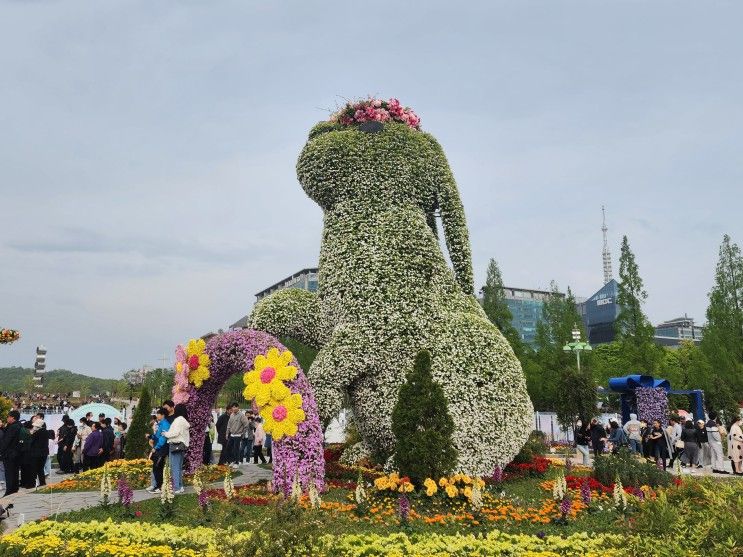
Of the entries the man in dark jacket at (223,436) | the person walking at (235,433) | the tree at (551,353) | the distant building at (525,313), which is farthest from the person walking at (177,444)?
the distant building at (525,313)

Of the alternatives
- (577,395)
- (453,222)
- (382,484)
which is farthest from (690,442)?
(382,484)

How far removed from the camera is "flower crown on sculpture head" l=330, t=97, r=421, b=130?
11008 millimetres

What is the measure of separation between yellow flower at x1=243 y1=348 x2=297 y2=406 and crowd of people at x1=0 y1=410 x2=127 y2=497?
4.68m

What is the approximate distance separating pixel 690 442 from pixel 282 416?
10867 millimetres

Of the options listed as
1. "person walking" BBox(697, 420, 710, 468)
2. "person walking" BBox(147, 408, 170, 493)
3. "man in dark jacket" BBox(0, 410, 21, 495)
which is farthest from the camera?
"person walking" BBox(697, 420, 710, 468)

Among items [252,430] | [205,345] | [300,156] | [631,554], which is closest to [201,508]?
[205,345]

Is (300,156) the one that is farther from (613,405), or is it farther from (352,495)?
(613,405)

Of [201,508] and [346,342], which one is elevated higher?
[346,342]

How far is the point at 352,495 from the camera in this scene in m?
8.52

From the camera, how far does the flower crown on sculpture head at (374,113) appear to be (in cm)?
1101

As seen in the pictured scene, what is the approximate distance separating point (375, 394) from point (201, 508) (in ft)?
11.3

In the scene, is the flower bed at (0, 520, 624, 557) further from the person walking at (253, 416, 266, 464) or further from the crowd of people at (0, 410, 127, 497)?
the person walking at (253, 416, 266, 464)

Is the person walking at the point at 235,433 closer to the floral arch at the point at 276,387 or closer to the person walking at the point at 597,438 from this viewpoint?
the floral arch at the point at 276,387

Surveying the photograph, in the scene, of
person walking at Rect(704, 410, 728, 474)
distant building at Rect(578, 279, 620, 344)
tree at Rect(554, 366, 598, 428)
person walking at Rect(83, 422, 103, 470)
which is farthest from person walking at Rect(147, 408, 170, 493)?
distant building at Rect(578, 279, 620, 344)
